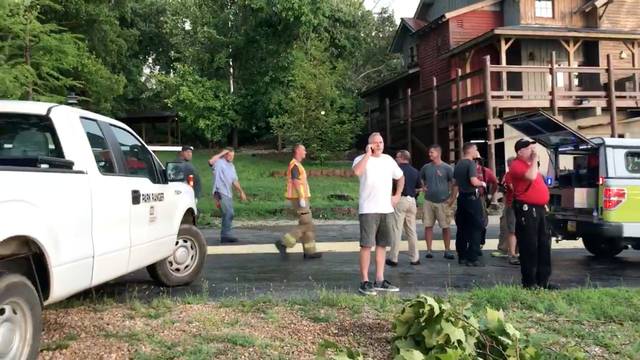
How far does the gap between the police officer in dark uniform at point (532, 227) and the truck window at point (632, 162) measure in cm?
241

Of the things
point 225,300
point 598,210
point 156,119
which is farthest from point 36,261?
point 156,119

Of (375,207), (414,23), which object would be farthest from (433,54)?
(375,207)

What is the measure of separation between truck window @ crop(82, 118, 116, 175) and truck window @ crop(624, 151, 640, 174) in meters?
6.81

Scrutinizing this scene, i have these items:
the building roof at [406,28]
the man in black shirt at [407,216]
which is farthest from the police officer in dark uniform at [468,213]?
the building roof at [406,28]

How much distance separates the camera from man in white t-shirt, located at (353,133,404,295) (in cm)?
668

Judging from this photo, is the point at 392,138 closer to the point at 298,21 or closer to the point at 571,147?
the point at 298,21

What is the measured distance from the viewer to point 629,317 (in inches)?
223

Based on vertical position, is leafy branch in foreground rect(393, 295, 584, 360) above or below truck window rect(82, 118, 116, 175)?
below

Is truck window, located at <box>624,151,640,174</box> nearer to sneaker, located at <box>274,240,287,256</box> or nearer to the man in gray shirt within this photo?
the man in gray shirt

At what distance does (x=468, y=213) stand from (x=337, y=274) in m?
2.11

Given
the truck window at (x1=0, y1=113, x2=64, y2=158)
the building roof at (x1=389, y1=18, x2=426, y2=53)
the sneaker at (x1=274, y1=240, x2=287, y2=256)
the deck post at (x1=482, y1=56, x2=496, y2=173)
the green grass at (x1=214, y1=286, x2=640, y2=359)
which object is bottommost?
the green grass at (x1=214, y1=286, x2=640, y2=359)

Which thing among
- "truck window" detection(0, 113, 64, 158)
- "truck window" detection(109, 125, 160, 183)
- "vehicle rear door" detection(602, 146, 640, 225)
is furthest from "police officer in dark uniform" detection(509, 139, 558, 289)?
"truck window" detection(0, 113, 64, 158)

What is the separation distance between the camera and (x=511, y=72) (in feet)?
80.2

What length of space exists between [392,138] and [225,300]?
24682mm
